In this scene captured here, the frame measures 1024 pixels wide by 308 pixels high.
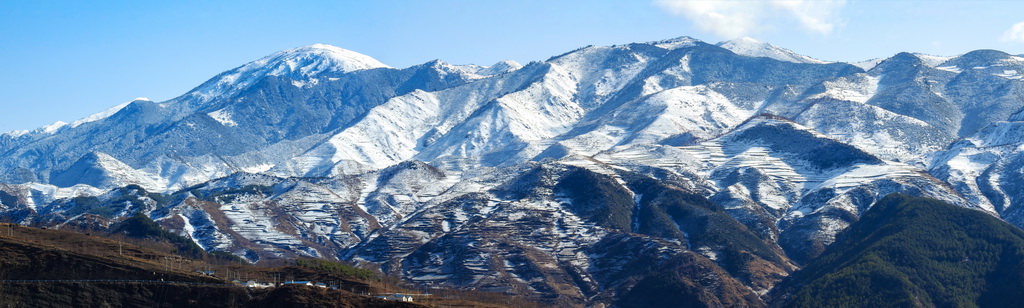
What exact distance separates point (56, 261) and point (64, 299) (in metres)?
9.04

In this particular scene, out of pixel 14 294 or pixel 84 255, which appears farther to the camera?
pixel 84 255

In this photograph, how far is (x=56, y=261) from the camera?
195125 millimetres

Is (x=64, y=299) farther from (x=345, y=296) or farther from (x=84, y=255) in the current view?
(x=345, y=296)

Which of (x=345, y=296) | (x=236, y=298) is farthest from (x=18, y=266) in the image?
(x=345, y=296)

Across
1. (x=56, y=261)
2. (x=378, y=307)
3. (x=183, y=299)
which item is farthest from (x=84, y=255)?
(x=378, y=307)

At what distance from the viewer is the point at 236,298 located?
19338 cm

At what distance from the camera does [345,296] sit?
19300 cm

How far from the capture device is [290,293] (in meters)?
189

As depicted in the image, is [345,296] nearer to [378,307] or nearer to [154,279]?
[378,307]

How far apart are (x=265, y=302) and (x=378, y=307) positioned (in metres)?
15.4

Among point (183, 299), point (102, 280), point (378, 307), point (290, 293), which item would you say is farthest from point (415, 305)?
point (102, 280)

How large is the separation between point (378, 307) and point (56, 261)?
46476mm

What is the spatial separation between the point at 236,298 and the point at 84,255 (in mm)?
24030

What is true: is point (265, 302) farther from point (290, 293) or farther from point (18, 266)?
point (18, 266)
